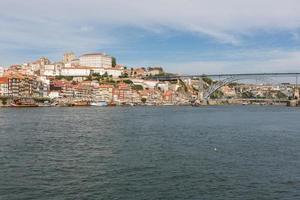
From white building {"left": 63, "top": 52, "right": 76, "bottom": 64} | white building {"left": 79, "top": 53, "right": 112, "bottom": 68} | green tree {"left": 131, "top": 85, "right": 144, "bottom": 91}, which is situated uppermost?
white building {"left": 63, "top": 52, "right": 76, "bottom": 64}

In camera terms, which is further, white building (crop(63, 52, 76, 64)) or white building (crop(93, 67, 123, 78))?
white building (crop(63, 52, 76, 64))

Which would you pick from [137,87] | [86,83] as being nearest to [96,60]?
[137,87]

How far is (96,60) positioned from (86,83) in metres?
27.3

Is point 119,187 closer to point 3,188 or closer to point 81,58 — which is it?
point 3,188

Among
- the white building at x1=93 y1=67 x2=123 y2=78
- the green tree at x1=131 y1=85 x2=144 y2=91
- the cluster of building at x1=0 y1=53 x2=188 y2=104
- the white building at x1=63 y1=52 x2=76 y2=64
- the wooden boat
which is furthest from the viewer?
the white building at x1=63 y1=52 x2=76 y2=64

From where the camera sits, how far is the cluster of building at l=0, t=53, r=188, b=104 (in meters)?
81.1

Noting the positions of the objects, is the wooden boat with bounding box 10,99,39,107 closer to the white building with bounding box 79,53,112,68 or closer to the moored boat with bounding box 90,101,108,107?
the moored boat with bounding box 90,101,108,107

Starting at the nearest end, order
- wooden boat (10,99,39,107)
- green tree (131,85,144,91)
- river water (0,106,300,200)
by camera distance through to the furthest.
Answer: river water (0,106,300,200)
wooden boat (10,99,39,107)
green tree (131,85,144,91)

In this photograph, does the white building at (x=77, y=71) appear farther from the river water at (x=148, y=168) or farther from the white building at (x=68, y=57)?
the river water at (x=148, y=168)

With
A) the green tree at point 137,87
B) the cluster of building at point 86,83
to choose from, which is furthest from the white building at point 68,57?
the green tree at point 137,87

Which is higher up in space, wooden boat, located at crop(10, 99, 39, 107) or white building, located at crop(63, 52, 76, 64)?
white building, located at crop(63, 52, 76, 64)

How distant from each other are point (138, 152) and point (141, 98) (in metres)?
87.0

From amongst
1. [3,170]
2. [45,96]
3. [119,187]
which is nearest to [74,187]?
[119,187]

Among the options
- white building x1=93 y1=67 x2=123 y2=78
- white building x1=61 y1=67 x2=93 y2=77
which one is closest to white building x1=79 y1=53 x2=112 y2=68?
white building x1=93 y1=67 x2=123 y2=78
